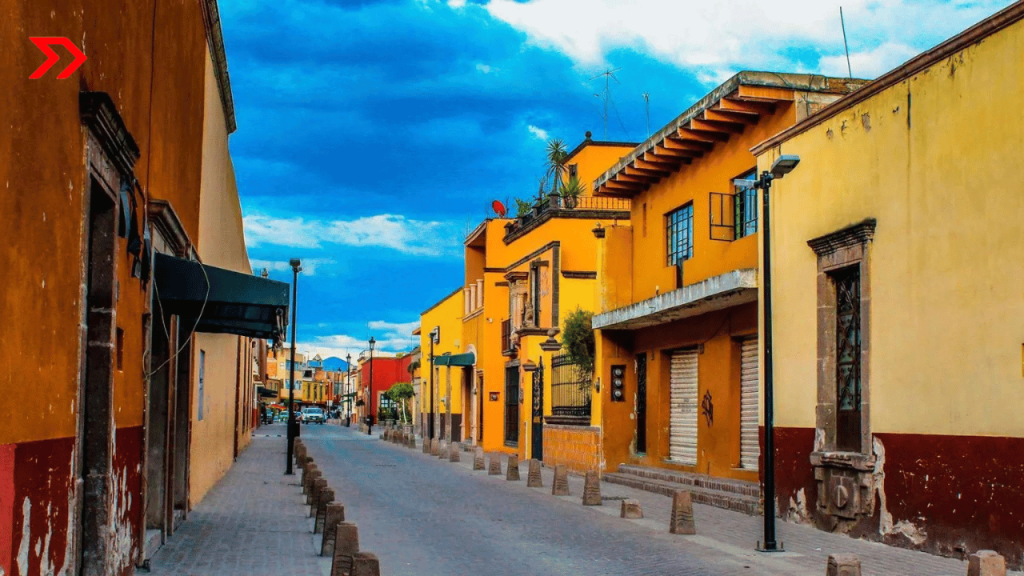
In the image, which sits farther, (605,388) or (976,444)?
(605,388)

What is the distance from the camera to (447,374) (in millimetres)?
53719

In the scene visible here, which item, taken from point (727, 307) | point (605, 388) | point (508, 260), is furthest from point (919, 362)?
point (508, 260)

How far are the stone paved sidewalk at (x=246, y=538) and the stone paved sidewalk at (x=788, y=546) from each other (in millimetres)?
4920

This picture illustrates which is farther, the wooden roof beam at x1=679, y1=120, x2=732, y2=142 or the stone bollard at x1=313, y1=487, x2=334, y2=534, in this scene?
the wooden roof beam at x1=679, y1=120, x2=732, y2=142

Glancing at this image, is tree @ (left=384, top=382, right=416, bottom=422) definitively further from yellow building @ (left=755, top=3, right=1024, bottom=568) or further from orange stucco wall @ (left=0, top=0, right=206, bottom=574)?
orange stucco wall @ (left=0, top=0, right=206, bottom=574)

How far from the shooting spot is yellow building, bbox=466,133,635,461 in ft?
102

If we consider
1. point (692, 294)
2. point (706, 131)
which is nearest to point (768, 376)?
point (692, 294)

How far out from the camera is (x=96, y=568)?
8.71m

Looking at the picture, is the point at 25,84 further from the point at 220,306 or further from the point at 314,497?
the point at 314,497

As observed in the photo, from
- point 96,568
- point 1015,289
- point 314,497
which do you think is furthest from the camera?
point 314,497

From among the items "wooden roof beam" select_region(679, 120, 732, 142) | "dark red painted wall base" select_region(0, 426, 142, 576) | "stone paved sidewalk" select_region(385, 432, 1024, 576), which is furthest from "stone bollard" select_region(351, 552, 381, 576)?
"wooden roof beam" select_region(679, 120, 732, 142)

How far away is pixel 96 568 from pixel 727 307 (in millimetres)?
15059

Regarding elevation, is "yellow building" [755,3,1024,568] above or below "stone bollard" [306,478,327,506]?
above

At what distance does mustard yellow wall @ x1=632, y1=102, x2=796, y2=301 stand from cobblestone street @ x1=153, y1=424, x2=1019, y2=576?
15.3 ft
